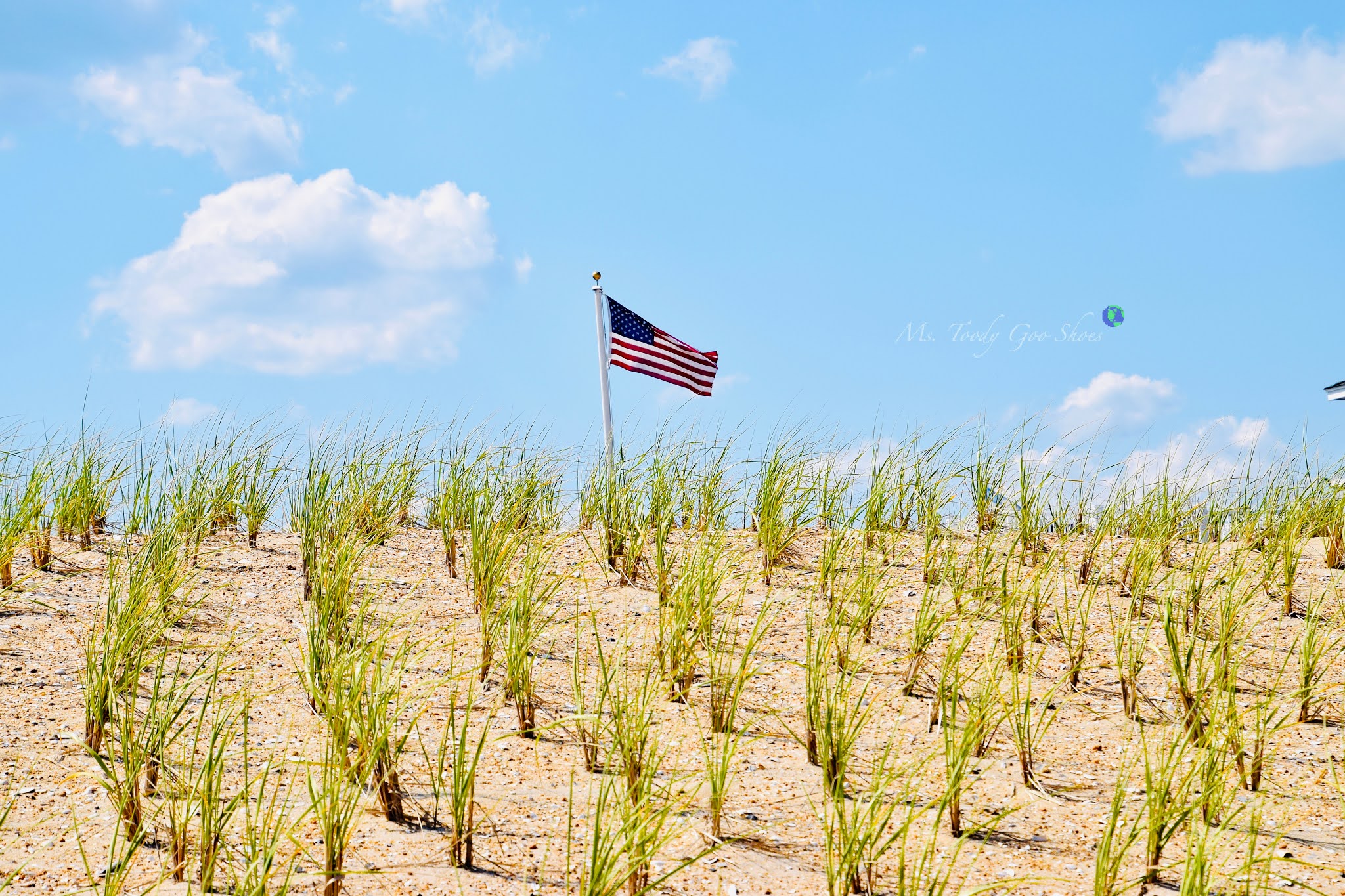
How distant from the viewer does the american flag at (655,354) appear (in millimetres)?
9328

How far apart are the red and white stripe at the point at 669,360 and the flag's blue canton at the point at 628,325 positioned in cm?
4

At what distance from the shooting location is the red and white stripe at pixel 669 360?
932cm

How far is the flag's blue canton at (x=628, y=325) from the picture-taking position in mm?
9367

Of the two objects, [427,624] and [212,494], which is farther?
[212,494]

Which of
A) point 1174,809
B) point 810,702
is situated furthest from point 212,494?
point 1174,809

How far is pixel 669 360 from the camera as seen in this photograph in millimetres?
9500

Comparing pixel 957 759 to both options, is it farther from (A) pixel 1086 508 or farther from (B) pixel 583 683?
(A) pixel 1086 508

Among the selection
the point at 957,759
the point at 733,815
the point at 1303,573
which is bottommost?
the point at 733,815

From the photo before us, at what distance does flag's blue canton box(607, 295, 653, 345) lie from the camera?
30.7 ft

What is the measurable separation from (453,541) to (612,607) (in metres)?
1.19

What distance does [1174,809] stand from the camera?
2756 mm

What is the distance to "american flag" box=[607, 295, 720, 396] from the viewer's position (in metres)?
9.33

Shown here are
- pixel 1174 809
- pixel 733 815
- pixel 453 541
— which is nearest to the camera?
pixel 1174 809

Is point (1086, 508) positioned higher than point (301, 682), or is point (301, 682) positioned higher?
point (1086, 508)
